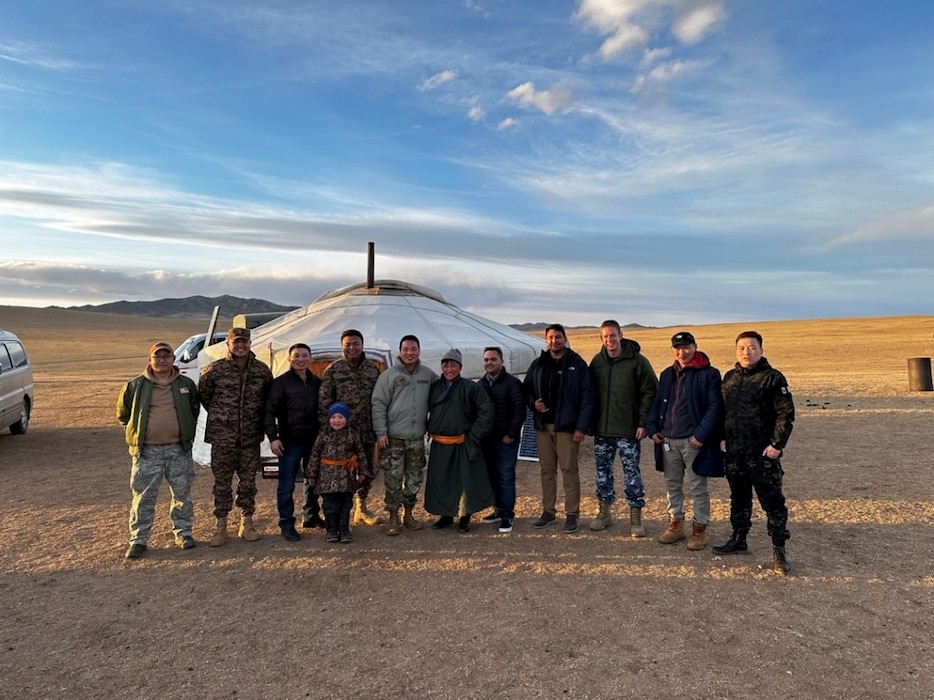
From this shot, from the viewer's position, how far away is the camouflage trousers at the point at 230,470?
191 inches

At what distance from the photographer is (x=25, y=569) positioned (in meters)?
4.57

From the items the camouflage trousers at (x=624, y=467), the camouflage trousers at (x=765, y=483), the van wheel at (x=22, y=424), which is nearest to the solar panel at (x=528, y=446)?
the camouflage trousers at (x=624, y=467)

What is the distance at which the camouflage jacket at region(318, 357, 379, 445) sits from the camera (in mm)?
5031

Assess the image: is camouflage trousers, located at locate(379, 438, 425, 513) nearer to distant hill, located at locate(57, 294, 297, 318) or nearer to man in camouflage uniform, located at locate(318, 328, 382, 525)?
man in camouflage uniform, located at locate(318, 328, 382, 525)

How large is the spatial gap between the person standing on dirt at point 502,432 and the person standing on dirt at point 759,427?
5.32 feet

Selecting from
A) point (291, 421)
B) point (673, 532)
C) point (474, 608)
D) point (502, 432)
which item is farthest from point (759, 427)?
point (291, 421)

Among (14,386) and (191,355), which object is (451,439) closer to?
(14,386)

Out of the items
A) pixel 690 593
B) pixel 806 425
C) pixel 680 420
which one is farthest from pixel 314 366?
pixel 806 425

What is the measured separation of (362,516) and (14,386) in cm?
695

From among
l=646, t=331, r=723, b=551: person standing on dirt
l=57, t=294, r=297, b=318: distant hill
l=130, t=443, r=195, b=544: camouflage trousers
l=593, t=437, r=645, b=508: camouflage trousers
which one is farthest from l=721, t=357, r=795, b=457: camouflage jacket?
l=57, t=294, r=297, b=318: distant hill

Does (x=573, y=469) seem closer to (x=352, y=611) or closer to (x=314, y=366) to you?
(x=352, y=611)

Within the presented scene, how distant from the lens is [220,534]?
196 inches

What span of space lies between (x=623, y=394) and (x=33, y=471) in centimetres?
722

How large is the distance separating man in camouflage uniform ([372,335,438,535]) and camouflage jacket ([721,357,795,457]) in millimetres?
2351
